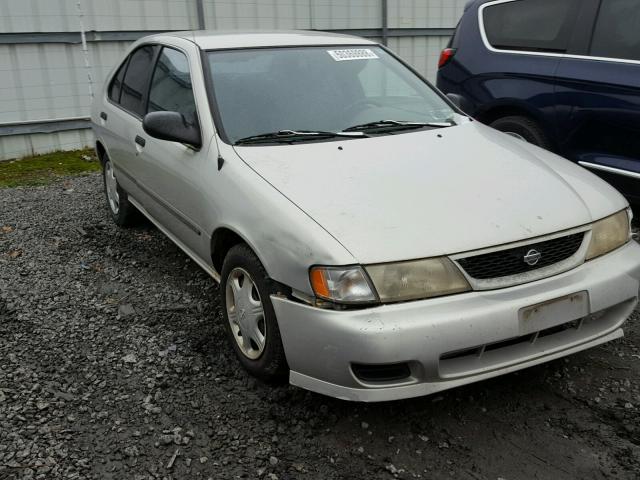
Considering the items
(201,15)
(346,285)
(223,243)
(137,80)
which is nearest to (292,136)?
(223,243)

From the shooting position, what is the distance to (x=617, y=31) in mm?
4852

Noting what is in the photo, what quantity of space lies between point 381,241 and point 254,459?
40.6 inches

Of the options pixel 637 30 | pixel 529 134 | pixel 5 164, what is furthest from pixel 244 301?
pixel 5 164

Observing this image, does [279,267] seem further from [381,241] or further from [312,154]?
[312,154]

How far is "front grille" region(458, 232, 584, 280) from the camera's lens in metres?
2.63

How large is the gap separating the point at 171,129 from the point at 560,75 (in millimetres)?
3198

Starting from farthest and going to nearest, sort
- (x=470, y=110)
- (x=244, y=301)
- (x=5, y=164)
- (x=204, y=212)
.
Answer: (x=5, y=164) < (x=470, y=110) < (x=204, y=212) < (x=244, y=301)

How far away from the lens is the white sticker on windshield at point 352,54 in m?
4.11

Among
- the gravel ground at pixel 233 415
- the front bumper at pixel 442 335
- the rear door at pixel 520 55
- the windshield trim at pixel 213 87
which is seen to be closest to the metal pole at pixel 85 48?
the rear door at pixel 520 55

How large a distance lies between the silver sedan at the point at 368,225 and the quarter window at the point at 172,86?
0.02 m

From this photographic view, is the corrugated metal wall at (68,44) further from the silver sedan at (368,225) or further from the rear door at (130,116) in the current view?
the silver sedan at (368,225)

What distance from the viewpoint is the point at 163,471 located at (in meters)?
2.59

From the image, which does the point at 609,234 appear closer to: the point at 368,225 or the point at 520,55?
the point at 368,225

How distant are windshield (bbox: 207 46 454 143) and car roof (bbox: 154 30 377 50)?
0.06 meters
